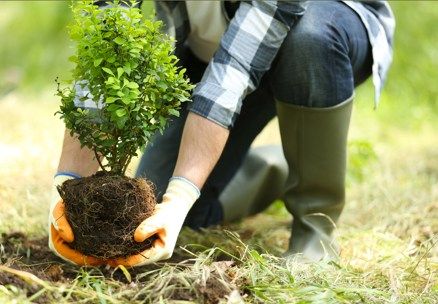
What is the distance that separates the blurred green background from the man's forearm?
3447mm

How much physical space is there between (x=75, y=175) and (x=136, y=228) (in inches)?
13.1

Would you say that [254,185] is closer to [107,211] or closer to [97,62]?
[107,211]

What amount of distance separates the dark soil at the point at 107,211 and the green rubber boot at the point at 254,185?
1.14m

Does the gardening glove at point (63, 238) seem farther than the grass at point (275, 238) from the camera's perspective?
Yes

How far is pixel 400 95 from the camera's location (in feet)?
18.4

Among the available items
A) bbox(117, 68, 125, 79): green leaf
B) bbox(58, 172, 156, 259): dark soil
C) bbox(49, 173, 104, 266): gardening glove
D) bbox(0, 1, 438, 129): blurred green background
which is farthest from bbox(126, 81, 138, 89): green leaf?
bbox(0, 1, 438, 129): blurred green background

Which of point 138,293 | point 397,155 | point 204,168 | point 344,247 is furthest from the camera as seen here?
point 397,155

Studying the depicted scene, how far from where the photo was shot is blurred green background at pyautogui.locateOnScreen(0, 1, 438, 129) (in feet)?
18.0

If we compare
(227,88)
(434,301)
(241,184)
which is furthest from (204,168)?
(241,184)

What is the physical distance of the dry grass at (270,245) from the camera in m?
1.76

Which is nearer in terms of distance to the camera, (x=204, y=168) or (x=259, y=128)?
(x=204, y=168)

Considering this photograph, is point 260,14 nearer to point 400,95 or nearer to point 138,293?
point 138,293

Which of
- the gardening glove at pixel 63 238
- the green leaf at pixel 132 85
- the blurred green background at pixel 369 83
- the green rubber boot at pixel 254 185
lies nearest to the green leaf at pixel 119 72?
the green leaf at pixel 132 85

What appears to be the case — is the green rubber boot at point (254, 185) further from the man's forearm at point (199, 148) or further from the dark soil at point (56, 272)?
the man's forearm at point (199, 148)
